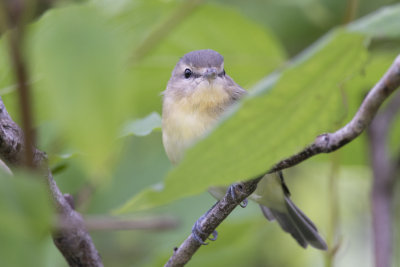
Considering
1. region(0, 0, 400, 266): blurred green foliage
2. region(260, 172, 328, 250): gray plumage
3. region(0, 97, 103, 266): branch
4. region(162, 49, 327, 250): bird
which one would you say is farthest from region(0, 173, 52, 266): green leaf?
region(260, 172, 328, 250): gray plumage

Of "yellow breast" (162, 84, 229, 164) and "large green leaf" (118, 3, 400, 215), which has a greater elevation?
"yellow breast" (162, 84, 229, 164)

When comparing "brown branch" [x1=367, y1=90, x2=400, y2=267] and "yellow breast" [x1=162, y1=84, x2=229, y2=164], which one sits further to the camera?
"yellow breast" [x1=162, y1=84, x2=229, y2=164]

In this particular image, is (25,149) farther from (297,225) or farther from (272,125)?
(297,225)

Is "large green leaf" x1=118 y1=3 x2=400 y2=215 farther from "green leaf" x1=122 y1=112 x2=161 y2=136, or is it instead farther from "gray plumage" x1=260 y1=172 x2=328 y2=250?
"gray plumage" x1=260 y1=172 x2=328 y2=250

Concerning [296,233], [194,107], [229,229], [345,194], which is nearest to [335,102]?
[229,229]

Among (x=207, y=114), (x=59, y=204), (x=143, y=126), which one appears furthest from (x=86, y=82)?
(x=207, y=114)

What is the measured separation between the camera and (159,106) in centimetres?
281

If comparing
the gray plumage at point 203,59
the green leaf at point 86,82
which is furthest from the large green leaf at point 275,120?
the gray plumage at point 203,59

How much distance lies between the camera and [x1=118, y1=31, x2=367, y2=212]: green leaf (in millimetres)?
795

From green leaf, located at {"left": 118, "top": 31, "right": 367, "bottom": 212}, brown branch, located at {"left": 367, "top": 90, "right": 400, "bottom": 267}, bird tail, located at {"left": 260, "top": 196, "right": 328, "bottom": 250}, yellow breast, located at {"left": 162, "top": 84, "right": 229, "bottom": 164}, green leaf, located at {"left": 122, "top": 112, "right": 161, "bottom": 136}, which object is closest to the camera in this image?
green leaf, located at {"left": 118, "top": 31, "right": 367, "bottom": 212}

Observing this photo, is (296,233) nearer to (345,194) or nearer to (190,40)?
(345,194)

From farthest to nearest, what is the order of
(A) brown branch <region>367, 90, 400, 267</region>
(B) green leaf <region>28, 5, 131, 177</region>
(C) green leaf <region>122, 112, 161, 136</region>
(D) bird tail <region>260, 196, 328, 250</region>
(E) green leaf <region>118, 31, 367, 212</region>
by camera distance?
(D) bird tail <region>260, 196, 328, 250</region> < (A) brown branch <region>367, 90, 400, 267</region> < (C) green leaf <region>122, 112, 161, 136</region> < (E) green leaf <region>118, 31, 367, 212</region> < (B) green leaf <region>28, 5, 131, 177</region>

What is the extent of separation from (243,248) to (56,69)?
2136mm

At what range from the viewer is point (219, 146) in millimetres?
798
